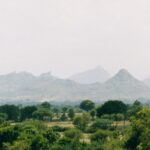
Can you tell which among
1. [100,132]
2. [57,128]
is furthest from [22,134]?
[57,128]

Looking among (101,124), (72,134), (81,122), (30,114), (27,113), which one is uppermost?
(27,113)

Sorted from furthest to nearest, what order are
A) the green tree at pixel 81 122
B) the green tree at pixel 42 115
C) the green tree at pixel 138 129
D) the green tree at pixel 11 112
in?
the green tree at pixel 11 112 → the green tree at pixel 42 115 → the green tree at pixel 81 122 → the green tree at pixel 138 129

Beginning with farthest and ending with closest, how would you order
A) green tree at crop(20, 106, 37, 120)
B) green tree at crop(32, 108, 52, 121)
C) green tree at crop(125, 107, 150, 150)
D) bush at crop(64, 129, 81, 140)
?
green tree at crop(20, 106, 37, 120)
green tree at crop(32, 108, 52, 121)
bush at crop(64, 129, 81, 140)
green tree at crop(125, 107, 150, 150)

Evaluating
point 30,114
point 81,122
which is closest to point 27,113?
point 30,114

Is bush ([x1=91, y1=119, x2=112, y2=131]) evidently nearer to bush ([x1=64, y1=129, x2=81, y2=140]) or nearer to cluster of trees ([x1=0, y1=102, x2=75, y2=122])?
bush ([x1=64, y1=129, x2=81, y2=140])

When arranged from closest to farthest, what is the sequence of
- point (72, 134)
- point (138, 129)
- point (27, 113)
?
point (138, 129) → point (72, 134) → point (27, 113)

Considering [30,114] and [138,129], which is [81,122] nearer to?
[30,114]

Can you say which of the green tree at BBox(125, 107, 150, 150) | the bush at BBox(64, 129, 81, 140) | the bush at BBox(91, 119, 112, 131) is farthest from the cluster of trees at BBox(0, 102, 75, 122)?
the green tree at BBox(125, 107, 150, 150)

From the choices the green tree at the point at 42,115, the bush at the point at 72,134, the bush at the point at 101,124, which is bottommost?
the bush at the point at 72,134

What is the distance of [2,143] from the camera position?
72938 millimetres

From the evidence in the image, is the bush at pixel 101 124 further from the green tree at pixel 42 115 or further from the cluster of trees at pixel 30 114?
the green tree at pixel 42 115

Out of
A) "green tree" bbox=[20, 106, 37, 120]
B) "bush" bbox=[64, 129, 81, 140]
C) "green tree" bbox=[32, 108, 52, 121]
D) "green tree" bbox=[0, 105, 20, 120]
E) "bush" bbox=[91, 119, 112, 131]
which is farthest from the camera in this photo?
"green tree" bbox=[20, 106, 37, 120]

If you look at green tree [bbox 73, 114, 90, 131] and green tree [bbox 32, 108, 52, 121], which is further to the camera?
green tree [bbox 32, 108, 52, 121]

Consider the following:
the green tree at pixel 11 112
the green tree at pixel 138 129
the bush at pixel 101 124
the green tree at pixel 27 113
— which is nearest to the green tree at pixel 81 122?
the bush at pixel 101 124
